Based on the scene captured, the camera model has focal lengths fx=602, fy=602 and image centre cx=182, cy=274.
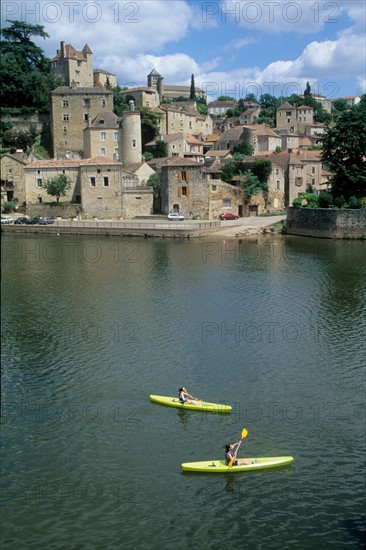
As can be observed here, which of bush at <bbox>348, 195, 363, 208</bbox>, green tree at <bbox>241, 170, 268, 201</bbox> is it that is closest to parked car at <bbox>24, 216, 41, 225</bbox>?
green tree at <bbox>241, 170, 268, 201</bbox>

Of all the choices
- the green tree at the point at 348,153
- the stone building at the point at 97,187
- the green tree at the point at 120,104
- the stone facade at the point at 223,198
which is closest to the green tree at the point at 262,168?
the stone facade at the point at 223,198

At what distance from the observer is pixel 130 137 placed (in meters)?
59.6

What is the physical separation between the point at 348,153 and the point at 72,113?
29477 mm


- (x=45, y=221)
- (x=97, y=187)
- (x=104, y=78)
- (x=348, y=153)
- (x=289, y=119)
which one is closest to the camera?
(x=348, y=153)

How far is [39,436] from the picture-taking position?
48.6 ft

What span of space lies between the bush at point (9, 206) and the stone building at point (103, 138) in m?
9.76

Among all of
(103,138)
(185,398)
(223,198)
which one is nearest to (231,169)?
(223,198)

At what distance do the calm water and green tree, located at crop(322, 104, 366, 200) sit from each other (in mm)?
20106

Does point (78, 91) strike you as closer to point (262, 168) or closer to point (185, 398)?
point (262, 168)

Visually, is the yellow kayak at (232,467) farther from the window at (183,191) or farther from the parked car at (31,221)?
the window at (183,191)

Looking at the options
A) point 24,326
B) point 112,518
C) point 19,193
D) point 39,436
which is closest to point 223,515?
point 112,518

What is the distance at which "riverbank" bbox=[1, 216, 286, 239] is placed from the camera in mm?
47250

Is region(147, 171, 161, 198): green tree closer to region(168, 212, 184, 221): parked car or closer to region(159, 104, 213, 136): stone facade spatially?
region(168, 212, 184, 221): parked car

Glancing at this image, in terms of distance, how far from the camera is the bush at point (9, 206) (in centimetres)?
5291
